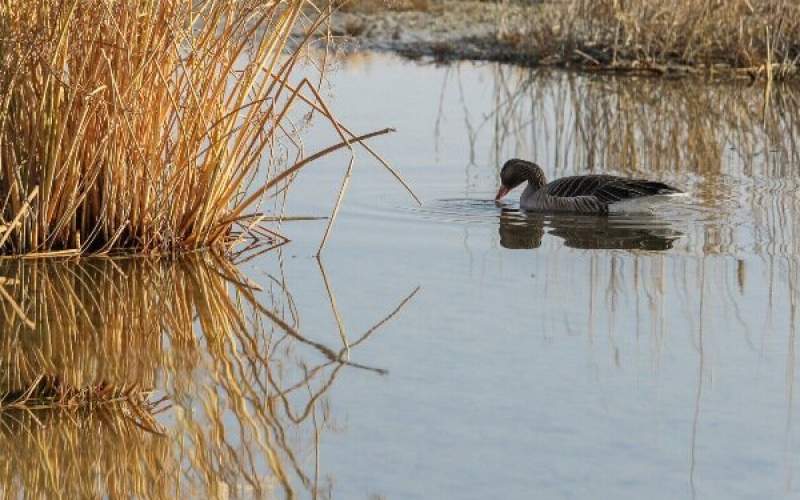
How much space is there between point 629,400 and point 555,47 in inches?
483

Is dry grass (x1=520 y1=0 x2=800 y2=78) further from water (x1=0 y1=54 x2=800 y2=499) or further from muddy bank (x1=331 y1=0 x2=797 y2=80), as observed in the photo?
water (x1=0 y1=54 x2=800 y2=499)

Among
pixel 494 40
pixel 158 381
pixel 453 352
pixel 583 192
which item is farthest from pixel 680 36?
pixel 158 381

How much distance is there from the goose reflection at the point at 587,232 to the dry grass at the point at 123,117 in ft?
5.82

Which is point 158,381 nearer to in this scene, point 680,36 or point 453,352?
point 453,352

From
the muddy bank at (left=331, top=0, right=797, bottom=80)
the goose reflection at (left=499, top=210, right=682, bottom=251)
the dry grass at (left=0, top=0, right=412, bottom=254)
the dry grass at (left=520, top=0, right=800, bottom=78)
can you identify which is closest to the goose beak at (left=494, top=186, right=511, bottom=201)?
the goose reflection at (left=499, top=210, right=682, bottom=251)

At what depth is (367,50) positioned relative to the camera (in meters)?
18.4

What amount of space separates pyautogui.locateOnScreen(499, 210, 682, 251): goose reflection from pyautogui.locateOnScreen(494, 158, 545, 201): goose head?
422 millimetres

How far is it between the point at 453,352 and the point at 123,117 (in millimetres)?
2023

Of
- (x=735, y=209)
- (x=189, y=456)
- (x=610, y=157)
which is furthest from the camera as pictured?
(x=610, y=157)

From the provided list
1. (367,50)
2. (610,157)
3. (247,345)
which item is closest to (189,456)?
(247,345)

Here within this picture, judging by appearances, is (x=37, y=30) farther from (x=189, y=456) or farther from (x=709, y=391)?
(x=709, y=391)

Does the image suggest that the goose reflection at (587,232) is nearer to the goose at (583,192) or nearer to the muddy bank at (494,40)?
the goose at (583,192)

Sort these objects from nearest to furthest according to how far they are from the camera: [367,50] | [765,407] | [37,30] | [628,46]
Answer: [765,407], [37,30], [628,46], [367,50]

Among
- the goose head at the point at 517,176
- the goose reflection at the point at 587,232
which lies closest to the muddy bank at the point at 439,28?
the goose head at the point at 517,176
